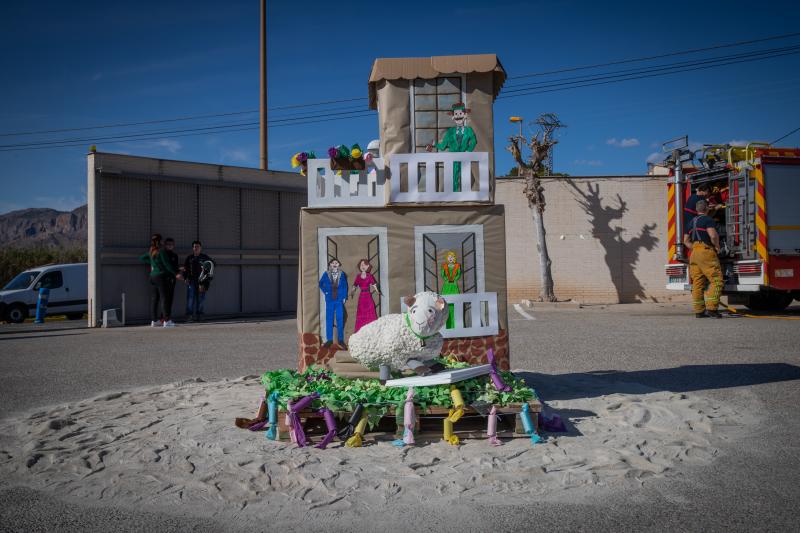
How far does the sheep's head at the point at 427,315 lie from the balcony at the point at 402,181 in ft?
3.75

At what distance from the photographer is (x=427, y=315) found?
487 cm

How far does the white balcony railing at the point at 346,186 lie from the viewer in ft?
18.6

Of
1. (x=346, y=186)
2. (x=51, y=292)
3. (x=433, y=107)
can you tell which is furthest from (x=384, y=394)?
(x=51, y=292)

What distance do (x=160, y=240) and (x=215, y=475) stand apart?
1143cm

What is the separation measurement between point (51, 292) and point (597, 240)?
1625 cm

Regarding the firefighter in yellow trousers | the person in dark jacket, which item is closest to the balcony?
the firefighter in yellow trousers

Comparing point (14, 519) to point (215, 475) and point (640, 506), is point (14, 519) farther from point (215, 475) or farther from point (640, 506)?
point (640, 506)

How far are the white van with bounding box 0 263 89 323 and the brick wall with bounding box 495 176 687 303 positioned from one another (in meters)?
12.8

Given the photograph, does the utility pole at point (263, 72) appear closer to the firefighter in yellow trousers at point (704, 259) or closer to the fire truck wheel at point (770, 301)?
the firefighter in yellow trousers at point (704, 259)

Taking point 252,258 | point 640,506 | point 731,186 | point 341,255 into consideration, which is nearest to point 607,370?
point 341,255

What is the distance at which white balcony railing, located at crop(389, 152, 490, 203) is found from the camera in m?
5.62

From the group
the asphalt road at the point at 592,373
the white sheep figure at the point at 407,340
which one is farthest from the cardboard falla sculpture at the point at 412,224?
the asphalt road at the point at 592,373

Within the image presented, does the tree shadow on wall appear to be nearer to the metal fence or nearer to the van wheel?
the metal fence

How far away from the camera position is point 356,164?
18.6ft
